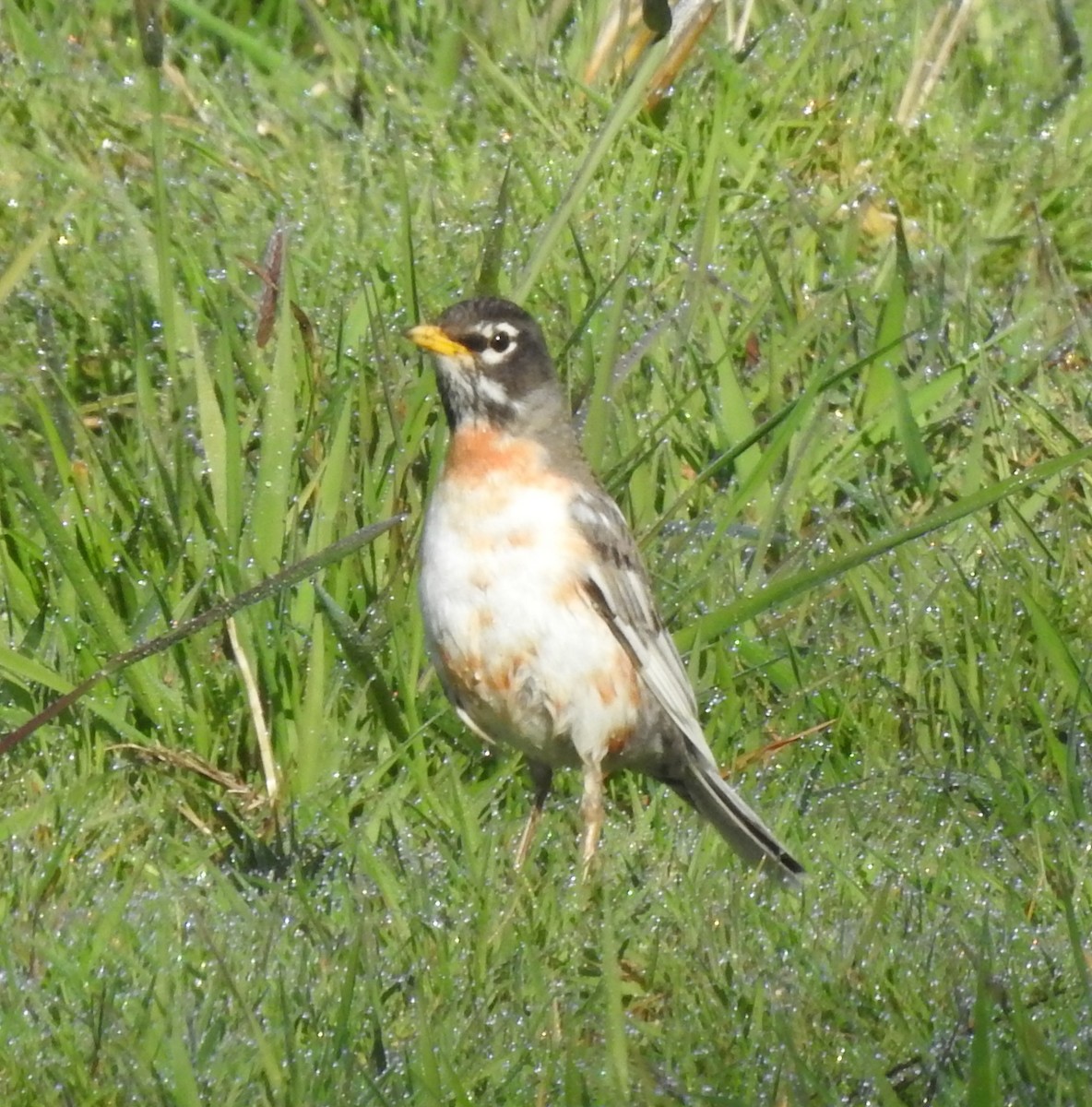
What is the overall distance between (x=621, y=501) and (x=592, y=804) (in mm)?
1326

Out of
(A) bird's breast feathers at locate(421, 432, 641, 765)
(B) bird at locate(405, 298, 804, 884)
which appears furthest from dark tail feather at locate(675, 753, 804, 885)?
(A) bird's breast feathers at locate(421, 432, 641, 765)

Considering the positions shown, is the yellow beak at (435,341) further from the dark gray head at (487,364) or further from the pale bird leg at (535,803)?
the pale bird leg at (535,803)

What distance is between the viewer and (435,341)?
220 inches

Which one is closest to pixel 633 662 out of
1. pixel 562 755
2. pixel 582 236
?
pixel 562 755

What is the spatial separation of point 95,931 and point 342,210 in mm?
3733

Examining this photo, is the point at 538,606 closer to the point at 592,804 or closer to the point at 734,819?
the point at 592,804

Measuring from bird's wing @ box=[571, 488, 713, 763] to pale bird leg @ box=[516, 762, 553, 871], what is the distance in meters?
0.41

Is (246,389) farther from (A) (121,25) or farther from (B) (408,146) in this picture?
(A) (121,25)

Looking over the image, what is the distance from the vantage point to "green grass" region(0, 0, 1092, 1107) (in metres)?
4.08

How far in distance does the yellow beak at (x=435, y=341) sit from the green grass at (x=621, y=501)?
322 mm

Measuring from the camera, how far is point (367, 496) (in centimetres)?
595

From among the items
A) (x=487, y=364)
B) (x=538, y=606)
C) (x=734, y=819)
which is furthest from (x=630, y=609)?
(x=487, y=364)

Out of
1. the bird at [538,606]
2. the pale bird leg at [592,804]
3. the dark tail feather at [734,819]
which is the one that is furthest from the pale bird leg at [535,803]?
the dark tail feather at [734,819]

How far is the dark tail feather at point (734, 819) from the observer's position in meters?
4.89
